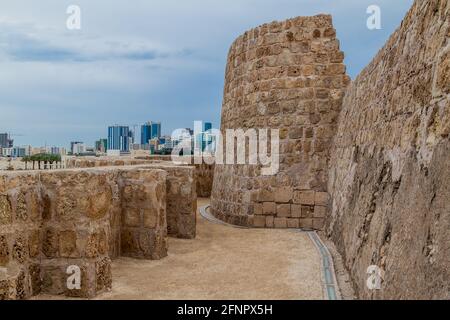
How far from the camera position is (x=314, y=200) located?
8688mm

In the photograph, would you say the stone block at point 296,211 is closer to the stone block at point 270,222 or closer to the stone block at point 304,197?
the stone block at point 304,197

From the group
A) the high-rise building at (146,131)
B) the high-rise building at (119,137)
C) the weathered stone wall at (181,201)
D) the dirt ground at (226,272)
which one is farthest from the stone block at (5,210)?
the high-rise building at (146,131)

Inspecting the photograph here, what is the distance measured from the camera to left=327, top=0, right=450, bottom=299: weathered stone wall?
8.80 ft

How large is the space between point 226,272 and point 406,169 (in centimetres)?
261

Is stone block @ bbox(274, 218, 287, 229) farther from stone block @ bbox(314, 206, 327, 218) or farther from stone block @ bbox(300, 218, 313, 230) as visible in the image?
stone block @ bbox(314, 206, 327, 218)

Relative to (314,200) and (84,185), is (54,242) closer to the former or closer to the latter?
(84,185)

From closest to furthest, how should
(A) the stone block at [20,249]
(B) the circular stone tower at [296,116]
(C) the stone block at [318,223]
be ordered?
(A) the stone block at [20,249], (C) the stone block at [318,223], (B) the circular stone tower at [296,116]

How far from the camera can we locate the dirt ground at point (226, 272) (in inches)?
177

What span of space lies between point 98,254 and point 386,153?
301cm

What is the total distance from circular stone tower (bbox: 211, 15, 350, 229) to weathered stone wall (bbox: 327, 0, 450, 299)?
→ 2.57 meters

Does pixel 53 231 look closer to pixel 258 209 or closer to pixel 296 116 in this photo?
pixel 258 209

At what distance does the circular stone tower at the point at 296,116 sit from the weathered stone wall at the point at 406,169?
2573 mm
